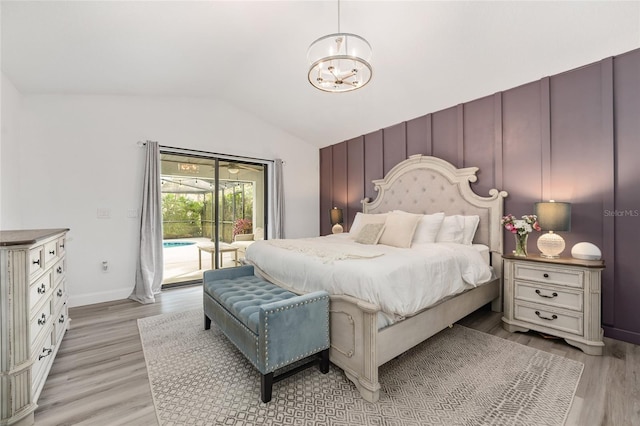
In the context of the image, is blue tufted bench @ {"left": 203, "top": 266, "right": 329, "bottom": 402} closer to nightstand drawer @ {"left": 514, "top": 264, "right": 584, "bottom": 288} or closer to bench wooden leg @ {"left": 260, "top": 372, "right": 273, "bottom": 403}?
bench wooden leg @ {"left": 260, "top": 372, "right": 273, "bottom": 403}

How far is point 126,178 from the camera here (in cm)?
389

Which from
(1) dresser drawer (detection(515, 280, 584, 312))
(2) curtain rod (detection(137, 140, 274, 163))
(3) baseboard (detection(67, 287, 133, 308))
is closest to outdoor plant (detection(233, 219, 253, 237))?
(2) curtain rod (detection(137, 140, 274, 163))

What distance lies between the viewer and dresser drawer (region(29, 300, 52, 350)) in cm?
163

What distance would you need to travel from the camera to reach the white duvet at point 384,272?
187cm

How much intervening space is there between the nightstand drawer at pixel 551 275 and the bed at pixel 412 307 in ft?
1.02

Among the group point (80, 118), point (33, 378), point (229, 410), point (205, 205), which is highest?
point (80, 118)

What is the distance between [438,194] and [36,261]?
4.02 m

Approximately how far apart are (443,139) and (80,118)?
4.87 m

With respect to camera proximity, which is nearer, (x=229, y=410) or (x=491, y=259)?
(x=229, y=410)

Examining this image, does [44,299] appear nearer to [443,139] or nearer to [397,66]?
[397,66]

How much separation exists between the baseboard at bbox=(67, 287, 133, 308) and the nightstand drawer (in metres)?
4.82

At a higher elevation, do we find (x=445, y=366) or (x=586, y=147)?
(x=586, y=147)

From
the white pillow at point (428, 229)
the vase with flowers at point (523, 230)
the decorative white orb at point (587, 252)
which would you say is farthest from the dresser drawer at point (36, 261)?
the decorative white orb at point (587, 252)

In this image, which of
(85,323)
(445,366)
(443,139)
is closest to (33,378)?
(85,323)
